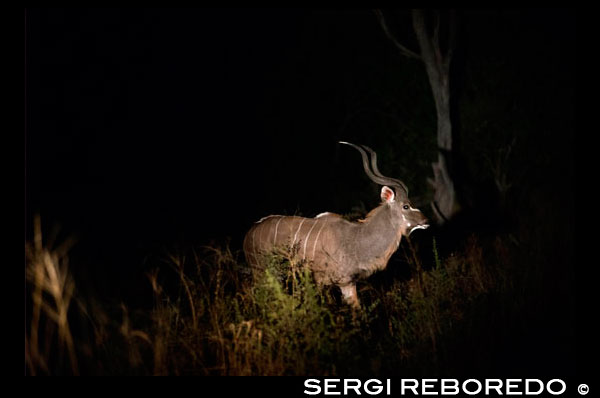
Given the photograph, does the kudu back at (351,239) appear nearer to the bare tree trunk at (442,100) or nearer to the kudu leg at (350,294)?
the kudu leg at (350,294)

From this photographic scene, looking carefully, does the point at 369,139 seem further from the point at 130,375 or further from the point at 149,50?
the point at 130,375

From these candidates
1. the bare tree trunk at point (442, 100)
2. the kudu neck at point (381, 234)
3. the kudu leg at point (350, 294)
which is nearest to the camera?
the kudu leg at point (350, 294)

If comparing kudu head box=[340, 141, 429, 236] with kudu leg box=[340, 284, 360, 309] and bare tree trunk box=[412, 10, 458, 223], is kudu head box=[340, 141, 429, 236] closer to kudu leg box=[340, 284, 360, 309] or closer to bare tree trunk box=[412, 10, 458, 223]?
kudu leg box=[340, 284, 360, 309]

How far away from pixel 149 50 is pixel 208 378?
31.3 ft

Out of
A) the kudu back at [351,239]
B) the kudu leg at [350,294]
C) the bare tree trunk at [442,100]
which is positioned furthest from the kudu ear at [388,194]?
the bare tree trunk at [442,100]

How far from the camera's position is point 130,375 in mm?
3453

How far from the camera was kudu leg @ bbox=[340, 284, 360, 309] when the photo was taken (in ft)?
16.3

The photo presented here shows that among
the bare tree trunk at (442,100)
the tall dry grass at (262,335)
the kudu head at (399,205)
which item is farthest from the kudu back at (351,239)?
the bare tree trunk at (442,100)

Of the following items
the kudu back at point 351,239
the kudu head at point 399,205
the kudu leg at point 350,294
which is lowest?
the kudu leg at point 350,294

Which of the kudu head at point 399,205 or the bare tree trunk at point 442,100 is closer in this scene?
the kudu head at point 399,205

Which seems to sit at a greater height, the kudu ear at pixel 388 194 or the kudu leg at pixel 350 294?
the kudu ear at pixel 388 194

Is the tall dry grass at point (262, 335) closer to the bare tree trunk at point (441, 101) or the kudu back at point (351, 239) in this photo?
the kudu back at point (351, 239)

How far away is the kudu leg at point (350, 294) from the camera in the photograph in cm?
497

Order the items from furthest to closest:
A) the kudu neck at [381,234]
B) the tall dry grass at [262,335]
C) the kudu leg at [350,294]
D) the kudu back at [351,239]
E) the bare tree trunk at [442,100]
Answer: the bare tree trunk at [442,100] < the kudu neck at [381,234] < the kudu back at [351,239] < the kudu leg at [350,294] < the tall dry grass at [262,335]
